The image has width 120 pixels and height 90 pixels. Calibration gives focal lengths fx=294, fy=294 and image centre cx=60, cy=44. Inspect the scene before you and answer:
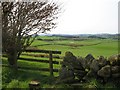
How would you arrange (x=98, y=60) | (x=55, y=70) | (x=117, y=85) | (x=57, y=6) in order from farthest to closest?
(x=57, y=6) → (x=55, y=70) → (x=98, y=60) → (x=117, y=85)

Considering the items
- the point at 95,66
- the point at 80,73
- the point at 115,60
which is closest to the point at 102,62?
the point at 95,66

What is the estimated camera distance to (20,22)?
1449 centimetres

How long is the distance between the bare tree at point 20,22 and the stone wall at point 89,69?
174 inches

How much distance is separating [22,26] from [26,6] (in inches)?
39.8

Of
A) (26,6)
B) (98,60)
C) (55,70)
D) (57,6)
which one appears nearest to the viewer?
(98,60)

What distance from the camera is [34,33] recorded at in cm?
1528

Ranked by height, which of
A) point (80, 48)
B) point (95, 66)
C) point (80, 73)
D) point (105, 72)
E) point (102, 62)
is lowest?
point (80, 48)

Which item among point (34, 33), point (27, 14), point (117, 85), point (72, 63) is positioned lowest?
point (117, 85)

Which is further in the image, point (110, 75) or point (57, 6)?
point (57, 6)

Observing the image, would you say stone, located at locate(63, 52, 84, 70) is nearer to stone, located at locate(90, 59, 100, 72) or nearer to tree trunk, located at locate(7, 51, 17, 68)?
stone, located at locate(90, 59, 100, 72)

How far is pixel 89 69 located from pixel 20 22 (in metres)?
5.34

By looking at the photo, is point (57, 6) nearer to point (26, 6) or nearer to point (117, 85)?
point (26, 6)

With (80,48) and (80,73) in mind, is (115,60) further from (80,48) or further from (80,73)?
(80,48)

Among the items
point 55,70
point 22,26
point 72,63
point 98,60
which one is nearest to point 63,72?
point 72,63
